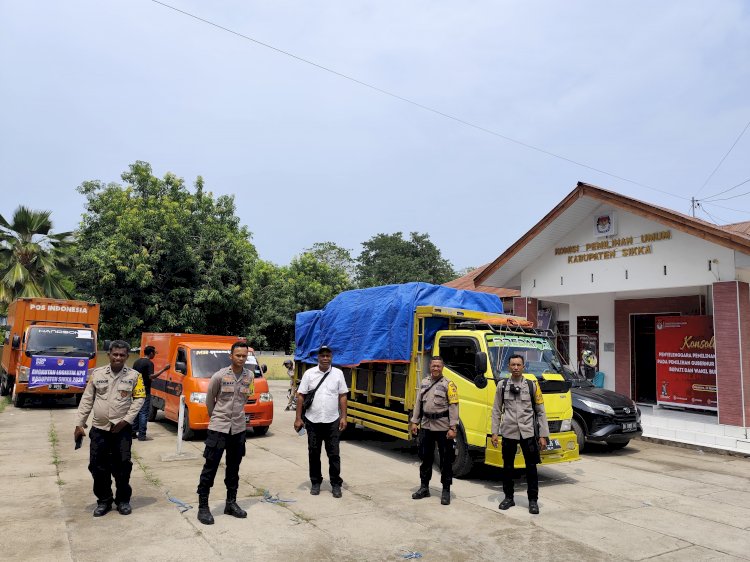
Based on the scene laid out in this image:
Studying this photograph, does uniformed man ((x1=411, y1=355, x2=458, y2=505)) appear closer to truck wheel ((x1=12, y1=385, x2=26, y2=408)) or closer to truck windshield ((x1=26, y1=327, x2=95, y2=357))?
truck windshield ((x1=26, y1=327, x2=95, y2=357))

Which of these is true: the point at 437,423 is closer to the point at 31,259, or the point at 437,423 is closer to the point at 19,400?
the point at 19,400

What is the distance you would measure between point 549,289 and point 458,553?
1266 cm

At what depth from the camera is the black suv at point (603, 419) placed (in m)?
10.3

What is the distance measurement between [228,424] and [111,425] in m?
1.21

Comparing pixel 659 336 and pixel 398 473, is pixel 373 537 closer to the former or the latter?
pixel 398 473

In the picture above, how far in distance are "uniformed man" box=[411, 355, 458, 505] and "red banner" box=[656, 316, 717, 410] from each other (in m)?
10.8

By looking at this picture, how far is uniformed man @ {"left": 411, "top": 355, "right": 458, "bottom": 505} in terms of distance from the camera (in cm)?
670

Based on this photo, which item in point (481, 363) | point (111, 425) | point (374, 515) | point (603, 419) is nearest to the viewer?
point (111, 425)

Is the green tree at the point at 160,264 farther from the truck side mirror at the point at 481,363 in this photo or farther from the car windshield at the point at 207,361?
the truck side mirror at the point at 481,363

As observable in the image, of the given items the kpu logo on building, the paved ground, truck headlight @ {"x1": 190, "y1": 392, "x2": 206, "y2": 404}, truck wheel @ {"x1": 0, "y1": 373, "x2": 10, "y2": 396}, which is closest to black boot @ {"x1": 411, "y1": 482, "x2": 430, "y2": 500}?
the paved ground

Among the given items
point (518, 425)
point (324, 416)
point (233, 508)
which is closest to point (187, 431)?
point (324, 416)

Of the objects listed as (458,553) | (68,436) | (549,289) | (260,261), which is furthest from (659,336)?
(260,261)

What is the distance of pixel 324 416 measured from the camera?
6.89 m

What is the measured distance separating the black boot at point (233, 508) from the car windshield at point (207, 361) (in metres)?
5.35
